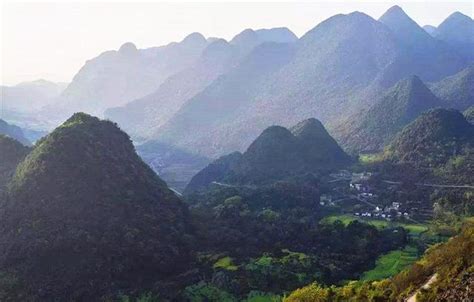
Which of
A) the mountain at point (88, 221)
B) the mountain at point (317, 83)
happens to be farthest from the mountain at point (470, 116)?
the mountain at point (88, 221)

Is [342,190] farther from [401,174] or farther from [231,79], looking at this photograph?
[231,79]

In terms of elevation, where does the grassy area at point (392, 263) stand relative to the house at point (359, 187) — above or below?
below

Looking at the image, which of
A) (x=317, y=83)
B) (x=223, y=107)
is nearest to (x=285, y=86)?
(x=317, y=83)

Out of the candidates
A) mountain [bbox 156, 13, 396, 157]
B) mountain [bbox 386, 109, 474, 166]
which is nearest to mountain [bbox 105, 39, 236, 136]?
mountain [bbox 156, 13, 396, 157]

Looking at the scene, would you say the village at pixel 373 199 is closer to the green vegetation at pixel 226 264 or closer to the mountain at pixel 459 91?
the green vegetation at pixel 226 264

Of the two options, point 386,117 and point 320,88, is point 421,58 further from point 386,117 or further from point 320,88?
point 386,117

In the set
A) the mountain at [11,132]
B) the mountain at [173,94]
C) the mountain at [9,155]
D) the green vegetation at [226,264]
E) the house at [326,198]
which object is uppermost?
the mountain at [173,94]

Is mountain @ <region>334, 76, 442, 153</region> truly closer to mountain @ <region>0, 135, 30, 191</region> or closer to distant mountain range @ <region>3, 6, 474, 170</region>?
distant mountain range @ <region>3, 6, 474, 170</region>
